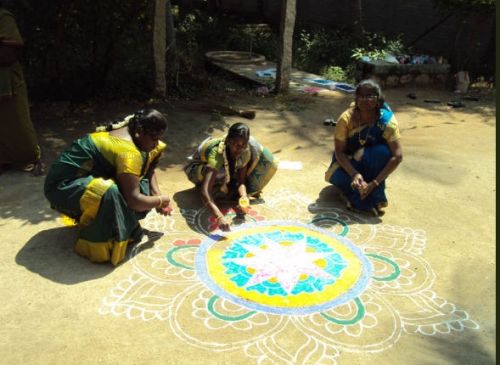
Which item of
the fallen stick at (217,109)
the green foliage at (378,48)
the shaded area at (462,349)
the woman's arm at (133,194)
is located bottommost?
the shaded area at (462,349)

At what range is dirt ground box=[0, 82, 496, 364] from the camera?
2676mm

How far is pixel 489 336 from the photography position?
287 cm

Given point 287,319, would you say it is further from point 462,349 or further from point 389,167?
point 389,167

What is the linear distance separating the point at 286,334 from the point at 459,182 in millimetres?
3229

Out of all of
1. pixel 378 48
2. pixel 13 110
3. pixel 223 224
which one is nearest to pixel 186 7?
pixel 378 48

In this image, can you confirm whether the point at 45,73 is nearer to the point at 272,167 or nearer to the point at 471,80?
the point at 272,167

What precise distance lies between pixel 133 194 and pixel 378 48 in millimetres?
9595

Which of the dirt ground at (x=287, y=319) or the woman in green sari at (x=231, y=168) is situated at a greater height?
the woman in green sari at (x=231, y=168)

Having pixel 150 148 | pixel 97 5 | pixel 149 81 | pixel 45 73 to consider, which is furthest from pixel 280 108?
pixel 150 148

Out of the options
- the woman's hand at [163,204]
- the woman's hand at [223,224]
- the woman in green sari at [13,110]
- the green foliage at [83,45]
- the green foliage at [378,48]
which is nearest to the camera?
the woman's hand at [163,204]

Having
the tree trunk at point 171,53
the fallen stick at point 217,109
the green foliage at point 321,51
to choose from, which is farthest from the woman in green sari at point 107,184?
the green foliage at point 321,51

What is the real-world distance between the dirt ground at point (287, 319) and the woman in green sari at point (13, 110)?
0.67 ft

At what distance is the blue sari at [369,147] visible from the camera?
14.1 feet

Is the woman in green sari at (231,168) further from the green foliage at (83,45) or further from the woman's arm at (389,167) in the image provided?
the green foliage at (83,45)
